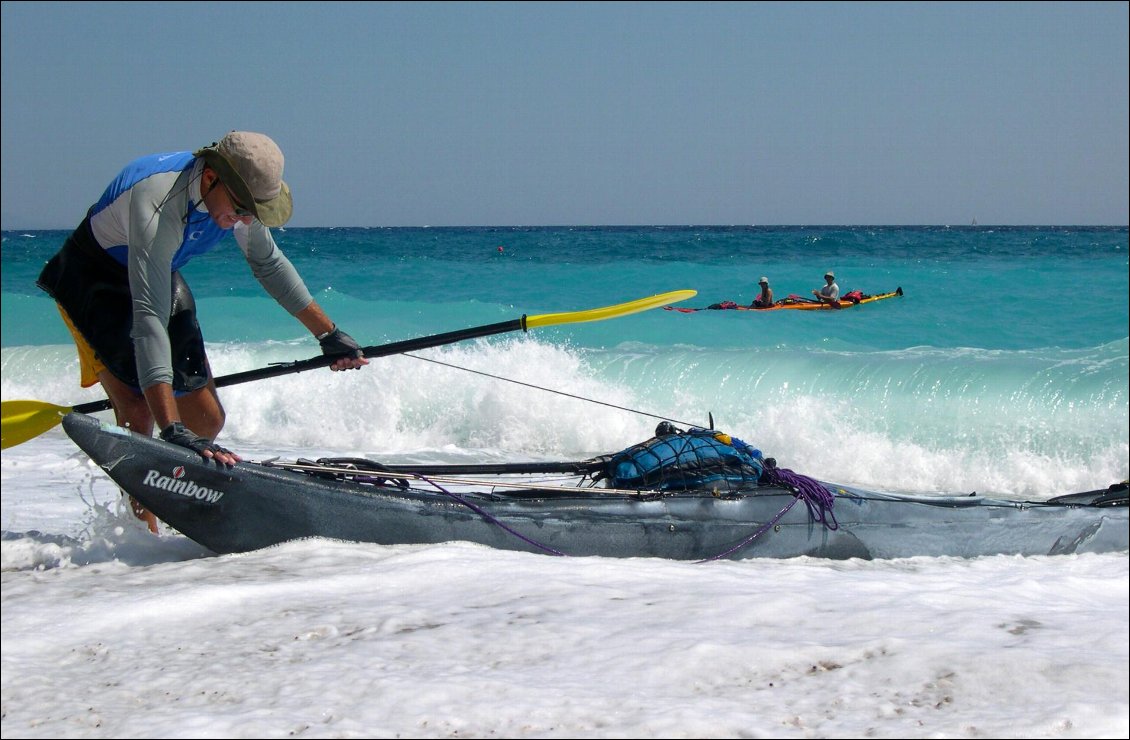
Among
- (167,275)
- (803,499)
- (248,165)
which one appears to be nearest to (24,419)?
(167,275)

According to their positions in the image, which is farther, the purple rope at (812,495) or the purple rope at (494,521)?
the purple rope at (812,495)

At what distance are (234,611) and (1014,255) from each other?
117ft

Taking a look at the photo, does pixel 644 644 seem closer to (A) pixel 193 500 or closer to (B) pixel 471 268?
(A) pixel 193 500

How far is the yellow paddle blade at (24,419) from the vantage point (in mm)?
3705

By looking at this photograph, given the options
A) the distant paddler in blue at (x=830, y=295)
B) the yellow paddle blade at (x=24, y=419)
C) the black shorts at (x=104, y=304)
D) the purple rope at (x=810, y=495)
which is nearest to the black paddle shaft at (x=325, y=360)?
the yellow paddle blade at (x=24, y=419)

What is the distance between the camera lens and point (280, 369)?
4219 mm

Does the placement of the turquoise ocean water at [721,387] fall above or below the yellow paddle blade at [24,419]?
below

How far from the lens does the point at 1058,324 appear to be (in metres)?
17.4

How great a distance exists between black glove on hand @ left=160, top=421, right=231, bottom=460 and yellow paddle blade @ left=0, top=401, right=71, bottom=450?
1.38ft

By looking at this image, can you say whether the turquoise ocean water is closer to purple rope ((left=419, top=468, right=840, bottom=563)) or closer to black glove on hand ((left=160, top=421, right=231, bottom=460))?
purple rope ((left=419, top=468, right=840, bottom=563))

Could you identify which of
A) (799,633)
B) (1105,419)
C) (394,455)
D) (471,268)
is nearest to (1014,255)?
(471,268)

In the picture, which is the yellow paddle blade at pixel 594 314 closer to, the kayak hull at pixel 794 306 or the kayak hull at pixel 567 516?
the kayak hull at pixel 567 516

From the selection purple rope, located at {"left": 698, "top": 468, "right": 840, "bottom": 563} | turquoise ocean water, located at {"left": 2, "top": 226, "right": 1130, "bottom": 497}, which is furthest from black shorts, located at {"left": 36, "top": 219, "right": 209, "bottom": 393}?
purple rope, located at {"left": 698, "top": 468, "right": 840, "bottom": 563}

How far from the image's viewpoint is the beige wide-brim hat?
3318mm
